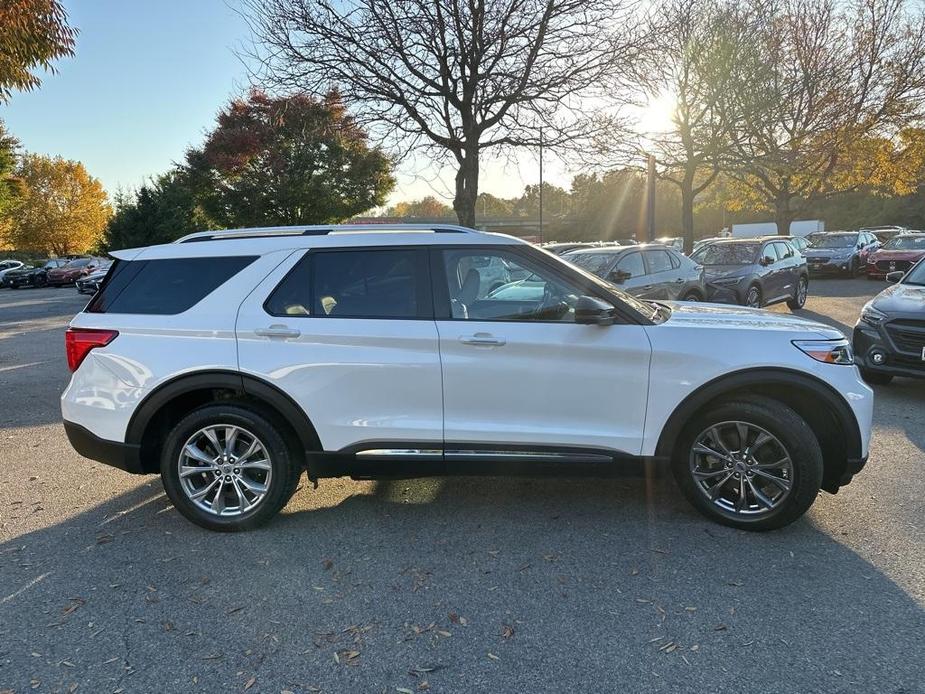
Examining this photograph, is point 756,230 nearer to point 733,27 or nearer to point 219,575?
point 733,27

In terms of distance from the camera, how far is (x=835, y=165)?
78.0ft

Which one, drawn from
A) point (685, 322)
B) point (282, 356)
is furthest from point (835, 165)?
point (282, 356)

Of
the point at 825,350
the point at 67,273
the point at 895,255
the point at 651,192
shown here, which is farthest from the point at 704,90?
the point at 67,273

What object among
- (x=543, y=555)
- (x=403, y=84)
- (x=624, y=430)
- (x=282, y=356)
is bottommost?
(x=543, y=555)

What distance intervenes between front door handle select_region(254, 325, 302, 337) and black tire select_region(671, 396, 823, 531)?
2355 mm

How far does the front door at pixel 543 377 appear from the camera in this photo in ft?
11.4

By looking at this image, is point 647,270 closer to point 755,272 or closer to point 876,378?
point 755,272

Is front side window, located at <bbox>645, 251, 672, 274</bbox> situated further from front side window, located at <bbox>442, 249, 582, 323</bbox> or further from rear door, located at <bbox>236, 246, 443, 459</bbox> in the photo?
rear door, located at <bbox>236, 246, 443, 459</bbox>

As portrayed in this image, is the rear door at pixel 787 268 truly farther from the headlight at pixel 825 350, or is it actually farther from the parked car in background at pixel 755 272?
the headlight at pixel 825 350

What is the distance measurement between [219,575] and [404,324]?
1.68 metres

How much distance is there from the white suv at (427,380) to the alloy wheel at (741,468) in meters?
0.01

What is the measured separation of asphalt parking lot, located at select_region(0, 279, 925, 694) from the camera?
2479 millimetres

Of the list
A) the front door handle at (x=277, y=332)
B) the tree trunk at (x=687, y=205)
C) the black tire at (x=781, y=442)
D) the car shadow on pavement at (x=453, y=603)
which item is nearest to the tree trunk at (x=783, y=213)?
the tree trunk at (x=687, y=205)

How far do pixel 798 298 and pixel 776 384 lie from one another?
11954 millimetres
